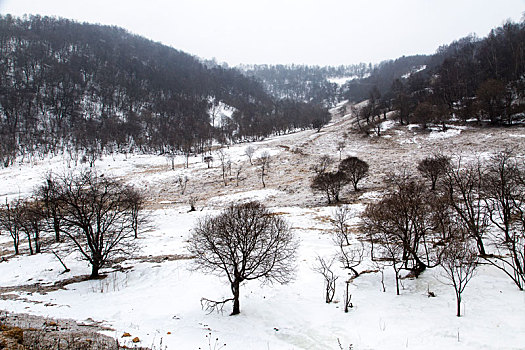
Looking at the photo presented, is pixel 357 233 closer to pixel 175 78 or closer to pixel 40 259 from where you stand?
pixel 40 259

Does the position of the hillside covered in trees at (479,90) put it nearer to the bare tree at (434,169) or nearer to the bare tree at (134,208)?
the bare tree at (434,169)

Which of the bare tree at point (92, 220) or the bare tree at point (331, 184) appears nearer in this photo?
the bare tree at point (92, 220)

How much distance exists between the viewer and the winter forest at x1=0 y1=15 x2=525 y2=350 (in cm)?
1203

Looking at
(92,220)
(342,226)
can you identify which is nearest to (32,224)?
(92,220)

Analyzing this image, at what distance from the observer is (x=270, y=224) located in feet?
58.0

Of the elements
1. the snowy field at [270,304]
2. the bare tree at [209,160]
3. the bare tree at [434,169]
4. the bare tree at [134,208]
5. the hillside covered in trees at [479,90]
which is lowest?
the snowy field at [270,304]

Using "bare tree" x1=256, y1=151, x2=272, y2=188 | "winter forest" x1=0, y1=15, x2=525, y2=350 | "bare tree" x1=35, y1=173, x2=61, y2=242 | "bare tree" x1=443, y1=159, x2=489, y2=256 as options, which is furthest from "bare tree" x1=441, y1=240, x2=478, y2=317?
"bare tree" x1=256, y1=151, x2=272, y2=188

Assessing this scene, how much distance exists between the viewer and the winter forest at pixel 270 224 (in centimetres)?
1203

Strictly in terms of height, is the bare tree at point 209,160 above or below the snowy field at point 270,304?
above

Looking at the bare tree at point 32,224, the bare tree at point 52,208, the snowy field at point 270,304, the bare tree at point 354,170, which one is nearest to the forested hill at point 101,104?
the bare tree at point 32,224

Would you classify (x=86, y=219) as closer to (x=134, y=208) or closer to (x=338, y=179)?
(x=134, y=208)

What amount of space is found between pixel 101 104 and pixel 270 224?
169128 mm

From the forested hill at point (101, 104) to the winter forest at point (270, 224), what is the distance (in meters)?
1.62

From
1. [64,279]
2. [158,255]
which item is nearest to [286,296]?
[158,255]
